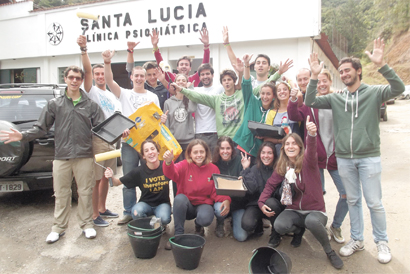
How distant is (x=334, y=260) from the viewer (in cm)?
320

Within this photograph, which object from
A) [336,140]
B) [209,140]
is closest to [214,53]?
[209,140]

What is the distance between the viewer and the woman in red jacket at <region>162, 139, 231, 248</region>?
3742 mm

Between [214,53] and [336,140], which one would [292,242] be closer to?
[336,140]

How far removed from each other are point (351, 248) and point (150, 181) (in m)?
2.36

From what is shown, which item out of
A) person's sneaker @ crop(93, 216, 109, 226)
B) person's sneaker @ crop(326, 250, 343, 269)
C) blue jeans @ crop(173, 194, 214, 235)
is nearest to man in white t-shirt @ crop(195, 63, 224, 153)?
blue jeans @ crop(173, 194, 214, 235)

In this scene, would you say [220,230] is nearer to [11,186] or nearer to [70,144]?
[70,144]

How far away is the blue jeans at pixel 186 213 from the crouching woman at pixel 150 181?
9.3 inches

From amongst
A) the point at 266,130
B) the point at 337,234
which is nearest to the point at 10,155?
the point at 266,130

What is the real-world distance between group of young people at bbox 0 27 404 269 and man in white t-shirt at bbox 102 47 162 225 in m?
0.01

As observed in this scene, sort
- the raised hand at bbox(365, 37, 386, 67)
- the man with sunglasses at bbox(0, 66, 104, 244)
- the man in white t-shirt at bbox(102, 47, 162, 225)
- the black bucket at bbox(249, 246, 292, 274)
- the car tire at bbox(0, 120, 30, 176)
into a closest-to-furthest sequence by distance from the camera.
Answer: the black bucket at bbox(249, 246, 292, 274), the raised hand at bbox(365, 37, 386, 67), the man with sunglasses at bbox(0, 66, 104, 244), the car tire at bbox(0, 120, 30, 176), the man in white t-shirt at bbox(102, 47, 162, 225)

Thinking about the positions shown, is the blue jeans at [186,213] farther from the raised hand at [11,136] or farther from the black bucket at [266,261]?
the raised hand at [11,136]

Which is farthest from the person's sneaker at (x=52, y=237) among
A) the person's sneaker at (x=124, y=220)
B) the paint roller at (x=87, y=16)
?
the paint roller at (x=87, y=16)

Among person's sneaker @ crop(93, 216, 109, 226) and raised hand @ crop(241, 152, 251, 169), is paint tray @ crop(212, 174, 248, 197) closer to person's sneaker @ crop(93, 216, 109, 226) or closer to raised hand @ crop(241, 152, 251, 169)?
raised hand @ crop(241, 152, 251, 169)

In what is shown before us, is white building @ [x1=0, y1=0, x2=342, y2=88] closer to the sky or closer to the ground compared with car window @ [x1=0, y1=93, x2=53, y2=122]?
closer to the sky
